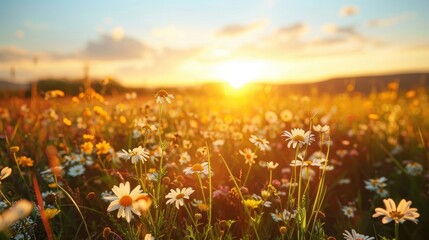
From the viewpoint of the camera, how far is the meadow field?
178cm

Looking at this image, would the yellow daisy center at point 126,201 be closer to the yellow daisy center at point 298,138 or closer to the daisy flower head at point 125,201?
the daisy flower head at point 125,201

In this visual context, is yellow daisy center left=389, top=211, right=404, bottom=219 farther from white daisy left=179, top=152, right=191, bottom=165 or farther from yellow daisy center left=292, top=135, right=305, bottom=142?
white daisy left=179, top=152, right=191, bottom=165

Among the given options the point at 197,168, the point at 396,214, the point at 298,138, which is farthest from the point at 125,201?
the point at 396,214

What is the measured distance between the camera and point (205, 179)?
2.75 m

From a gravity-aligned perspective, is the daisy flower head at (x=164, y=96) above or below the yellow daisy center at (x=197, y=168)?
above

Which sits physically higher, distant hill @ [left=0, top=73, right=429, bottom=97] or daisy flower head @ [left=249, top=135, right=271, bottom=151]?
distant hill @ [left=0, top=73, right=429, bottom=97]

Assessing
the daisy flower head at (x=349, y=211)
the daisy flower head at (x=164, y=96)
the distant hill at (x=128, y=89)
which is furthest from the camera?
the distant hill at (x=128, y=89)

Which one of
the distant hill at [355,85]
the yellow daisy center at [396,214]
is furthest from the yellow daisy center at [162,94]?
the distant hill at [355,85]

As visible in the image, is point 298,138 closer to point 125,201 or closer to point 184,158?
point 125,201

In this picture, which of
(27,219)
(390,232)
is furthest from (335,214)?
(27,219)

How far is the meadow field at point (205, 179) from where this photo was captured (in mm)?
1783

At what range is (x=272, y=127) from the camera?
4.18 meters

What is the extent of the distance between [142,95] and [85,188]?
168 inches

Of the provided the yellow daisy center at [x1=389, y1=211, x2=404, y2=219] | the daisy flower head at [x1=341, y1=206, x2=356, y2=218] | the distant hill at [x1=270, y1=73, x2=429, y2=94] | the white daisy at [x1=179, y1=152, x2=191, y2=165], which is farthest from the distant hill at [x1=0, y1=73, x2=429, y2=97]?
the yellow daisy center at [x1=389, y1=211, x2=404, y2=219]
